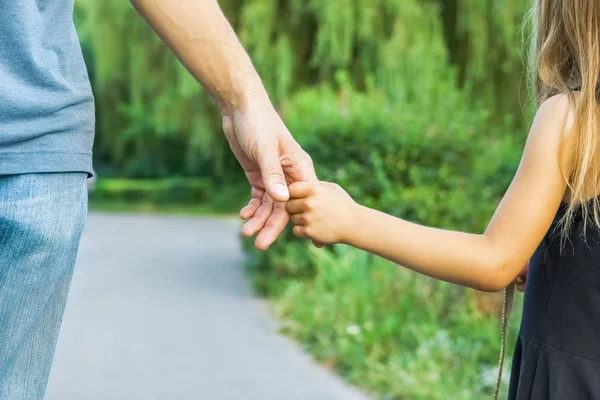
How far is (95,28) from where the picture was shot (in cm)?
1666

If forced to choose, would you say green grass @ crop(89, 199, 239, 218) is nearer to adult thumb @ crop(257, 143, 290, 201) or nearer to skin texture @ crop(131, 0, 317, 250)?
skin texture @ crop(131, 0, 317, 250)

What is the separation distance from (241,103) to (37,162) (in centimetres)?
64

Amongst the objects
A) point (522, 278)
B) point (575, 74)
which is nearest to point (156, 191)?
point (522, 278)

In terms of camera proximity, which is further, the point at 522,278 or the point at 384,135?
the point at 384,135

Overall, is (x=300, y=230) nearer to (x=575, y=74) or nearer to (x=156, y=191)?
(x=575, y=74)

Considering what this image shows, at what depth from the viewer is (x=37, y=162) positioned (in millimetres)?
1647

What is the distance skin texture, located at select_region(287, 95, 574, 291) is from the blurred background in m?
0.93

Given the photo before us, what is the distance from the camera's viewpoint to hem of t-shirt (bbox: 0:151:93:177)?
1626mm

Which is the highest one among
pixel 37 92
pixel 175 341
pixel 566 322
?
pixel 37 92

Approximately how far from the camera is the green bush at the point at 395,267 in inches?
212

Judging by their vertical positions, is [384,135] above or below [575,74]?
below

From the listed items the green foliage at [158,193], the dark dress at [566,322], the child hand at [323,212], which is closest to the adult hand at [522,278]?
the dark dress at [566,322]

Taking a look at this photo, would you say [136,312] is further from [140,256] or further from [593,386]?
[593,386]

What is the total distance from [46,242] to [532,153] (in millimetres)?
956
